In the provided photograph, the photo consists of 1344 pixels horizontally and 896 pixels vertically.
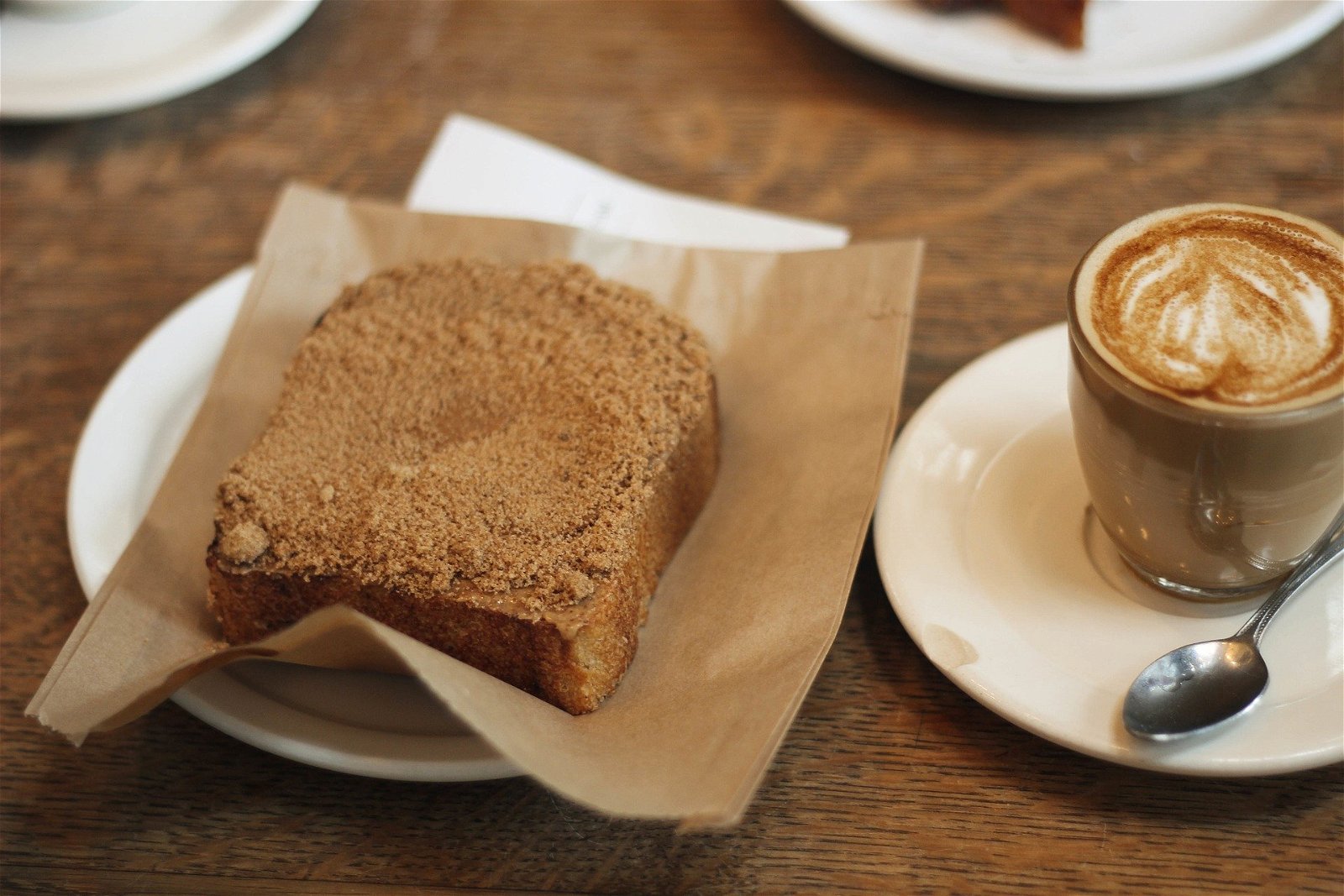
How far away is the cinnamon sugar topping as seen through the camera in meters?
0.82

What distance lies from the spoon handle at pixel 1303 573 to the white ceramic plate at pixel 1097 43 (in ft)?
2.24

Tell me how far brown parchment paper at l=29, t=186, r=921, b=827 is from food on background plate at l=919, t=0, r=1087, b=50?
1.82 feet

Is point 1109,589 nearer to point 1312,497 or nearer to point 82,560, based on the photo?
point 1312,497

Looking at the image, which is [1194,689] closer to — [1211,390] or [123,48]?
[1211,390]

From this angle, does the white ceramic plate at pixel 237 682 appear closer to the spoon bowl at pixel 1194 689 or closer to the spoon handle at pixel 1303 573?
the spoon bowl at pixel 1194 689

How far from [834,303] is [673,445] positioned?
0.24 metres

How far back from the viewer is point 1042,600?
0.82 m

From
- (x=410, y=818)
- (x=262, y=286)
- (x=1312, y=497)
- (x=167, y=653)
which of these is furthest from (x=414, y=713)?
(x=1312, y=497)

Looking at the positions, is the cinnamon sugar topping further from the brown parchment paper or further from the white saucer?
the white saucer

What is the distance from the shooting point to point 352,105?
150cm

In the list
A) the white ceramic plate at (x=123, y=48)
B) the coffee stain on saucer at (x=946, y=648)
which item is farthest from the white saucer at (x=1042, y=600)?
the white ceramic plate at (x=123, y=48)

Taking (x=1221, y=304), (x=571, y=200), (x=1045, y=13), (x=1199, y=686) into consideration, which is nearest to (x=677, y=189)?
(x=571, y=200)

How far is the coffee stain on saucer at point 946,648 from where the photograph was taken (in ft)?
2.51

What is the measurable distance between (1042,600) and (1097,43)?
2.93ft
